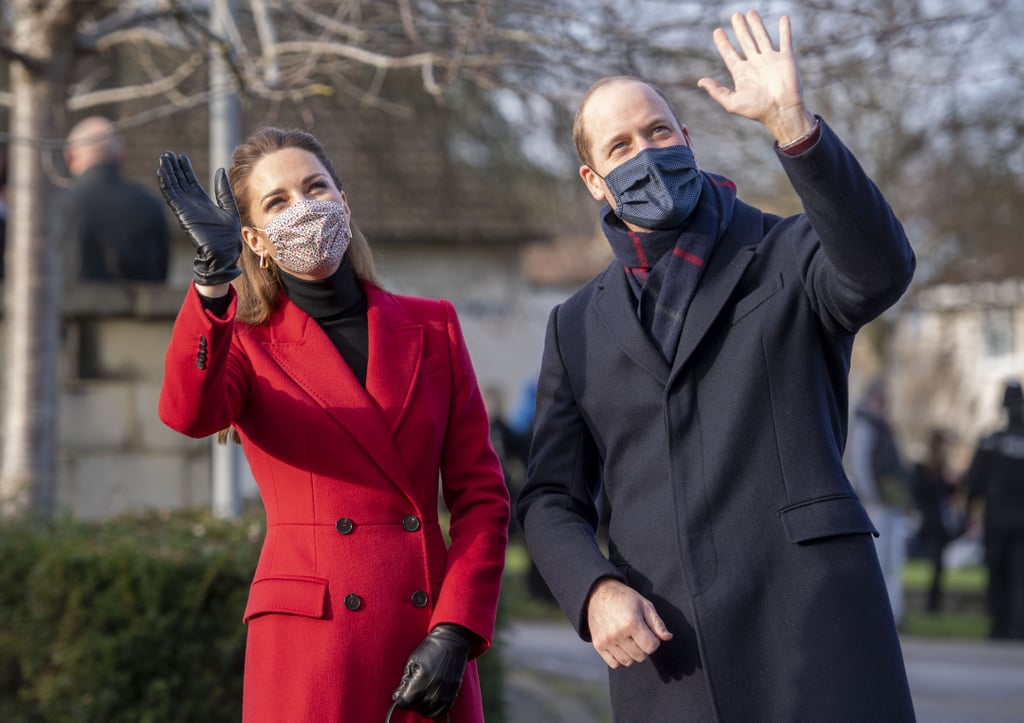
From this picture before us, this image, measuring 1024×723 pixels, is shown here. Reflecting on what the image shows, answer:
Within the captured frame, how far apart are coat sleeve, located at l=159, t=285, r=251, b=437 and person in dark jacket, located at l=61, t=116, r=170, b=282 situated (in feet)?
18.4

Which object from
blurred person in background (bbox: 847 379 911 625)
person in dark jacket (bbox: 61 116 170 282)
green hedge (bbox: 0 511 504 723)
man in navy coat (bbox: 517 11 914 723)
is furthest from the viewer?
blurred person in background (bbox: 847 379 911 625)

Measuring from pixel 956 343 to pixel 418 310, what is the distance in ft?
130

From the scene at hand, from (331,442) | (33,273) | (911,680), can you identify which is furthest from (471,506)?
(911,680)

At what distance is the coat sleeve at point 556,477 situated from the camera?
333cm

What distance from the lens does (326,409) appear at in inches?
136

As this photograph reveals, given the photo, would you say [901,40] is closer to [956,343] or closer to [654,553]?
→ [654,553]

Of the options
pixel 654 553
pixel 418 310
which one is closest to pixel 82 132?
pixel 418 310

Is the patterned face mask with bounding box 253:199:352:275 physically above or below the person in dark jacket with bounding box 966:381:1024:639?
above

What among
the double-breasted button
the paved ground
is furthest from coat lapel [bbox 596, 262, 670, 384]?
Result: the paved ground

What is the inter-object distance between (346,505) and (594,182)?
0.92 m

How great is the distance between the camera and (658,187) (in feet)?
10.5

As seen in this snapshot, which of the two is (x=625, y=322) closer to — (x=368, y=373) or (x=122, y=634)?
(x=368, y=373)

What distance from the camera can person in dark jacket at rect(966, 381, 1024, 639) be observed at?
40.5ft

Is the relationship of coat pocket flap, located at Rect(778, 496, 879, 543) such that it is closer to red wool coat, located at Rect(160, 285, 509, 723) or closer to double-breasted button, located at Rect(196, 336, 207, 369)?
red wool coat, located at Rect(160, 285, 509, 723)
